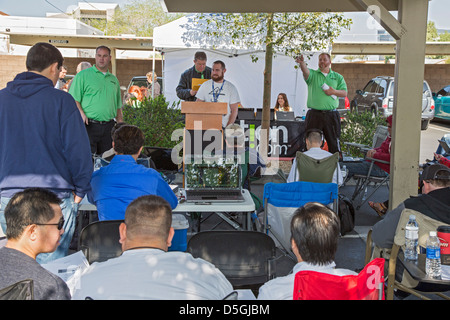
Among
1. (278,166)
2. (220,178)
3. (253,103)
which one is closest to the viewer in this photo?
(220,178)

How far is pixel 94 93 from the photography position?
20.4ft

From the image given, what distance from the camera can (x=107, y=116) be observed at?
6285mm

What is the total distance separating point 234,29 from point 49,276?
377 inches

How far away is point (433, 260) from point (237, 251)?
3.71 feet

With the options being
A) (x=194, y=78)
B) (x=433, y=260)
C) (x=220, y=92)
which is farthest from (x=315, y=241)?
(x=194, y=78)

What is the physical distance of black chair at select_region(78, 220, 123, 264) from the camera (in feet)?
10.5

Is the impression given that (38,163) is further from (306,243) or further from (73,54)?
(73,54)

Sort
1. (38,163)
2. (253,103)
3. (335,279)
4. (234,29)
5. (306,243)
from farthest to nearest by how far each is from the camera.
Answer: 1. (253,103)
2. (234,29)
3. (38,163)
4. (306,243)
5. (335,279)

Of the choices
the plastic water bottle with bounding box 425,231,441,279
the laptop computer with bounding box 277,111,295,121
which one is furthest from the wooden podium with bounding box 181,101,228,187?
the laptop computer with bounding box 277,111,295,121

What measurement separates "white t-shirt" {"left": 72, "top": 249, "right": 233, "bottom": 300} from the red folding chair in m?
0.33

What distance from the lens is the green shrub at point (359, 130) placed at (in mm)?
9391

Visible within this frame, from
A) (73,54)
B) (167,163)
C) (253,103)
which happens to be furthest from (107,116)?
(73,54)

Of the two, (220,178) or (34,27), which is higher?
(34,27)

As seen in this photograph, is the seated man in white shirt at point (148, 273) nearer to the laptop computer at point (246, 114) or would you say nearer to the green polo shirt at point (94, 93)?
the green polo shirt at point (94, 93)
